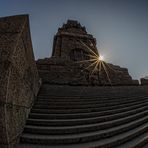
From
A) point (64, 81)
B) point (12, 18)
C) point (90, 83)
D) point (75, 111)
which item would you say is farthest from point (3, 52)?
point (90, 83)

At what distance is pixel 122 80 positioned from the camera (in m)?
13.2

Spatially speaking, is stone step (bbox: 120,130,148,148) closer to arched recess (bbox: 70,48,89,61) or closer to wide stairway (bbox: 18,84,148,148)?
wide stairway (bbox: 18,84,148,148)

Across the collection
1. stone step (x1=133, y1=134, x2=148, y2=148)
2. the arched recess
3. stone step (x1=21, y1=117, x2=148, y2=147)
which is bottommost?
stone step (x1=133, y1=134, x2=148, y2=148)

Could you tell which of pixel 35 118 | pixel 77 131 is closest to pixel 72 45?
pixel 35 118

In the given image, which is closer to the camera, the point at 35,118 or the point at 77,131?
the point at 77,131

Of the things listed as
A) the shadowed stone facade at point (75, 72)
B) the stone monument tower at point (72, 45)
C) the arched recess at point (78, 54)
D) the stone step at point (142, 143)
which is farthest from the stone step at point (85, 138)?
the arched recess at point (78, 54)

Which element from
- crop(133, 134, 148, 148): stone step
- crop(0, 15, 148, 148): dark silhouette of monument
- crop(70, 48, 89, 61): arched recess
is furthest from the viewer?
crop(70, 48, 89, 61): arched recess

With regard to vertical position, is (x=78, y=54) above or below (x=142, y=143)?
above

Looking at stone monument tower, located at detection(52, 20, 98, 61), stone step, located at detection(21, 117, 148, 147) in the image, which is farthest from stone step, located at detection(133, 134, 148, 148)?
stone monument tower, located at detection(52, 20, 98, 61)

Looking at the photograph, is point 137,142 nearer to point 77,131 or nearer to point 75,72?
point 77,131

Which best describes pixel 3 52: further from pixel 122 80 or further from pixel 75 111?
pixel 122 80

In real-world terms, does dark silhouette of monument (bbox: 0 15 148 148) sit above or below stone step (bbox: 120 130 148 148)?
above

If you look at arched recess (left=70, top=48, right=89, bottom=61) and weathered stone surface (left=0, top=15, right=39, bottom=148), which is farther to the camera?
arched recess (left=70, top=48, right=89, bottom=61)

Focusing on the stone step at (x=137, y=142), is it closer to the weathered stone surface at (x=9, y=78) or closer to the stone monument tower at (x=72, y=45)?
the weathered stone surface at (x=9, y=78)
